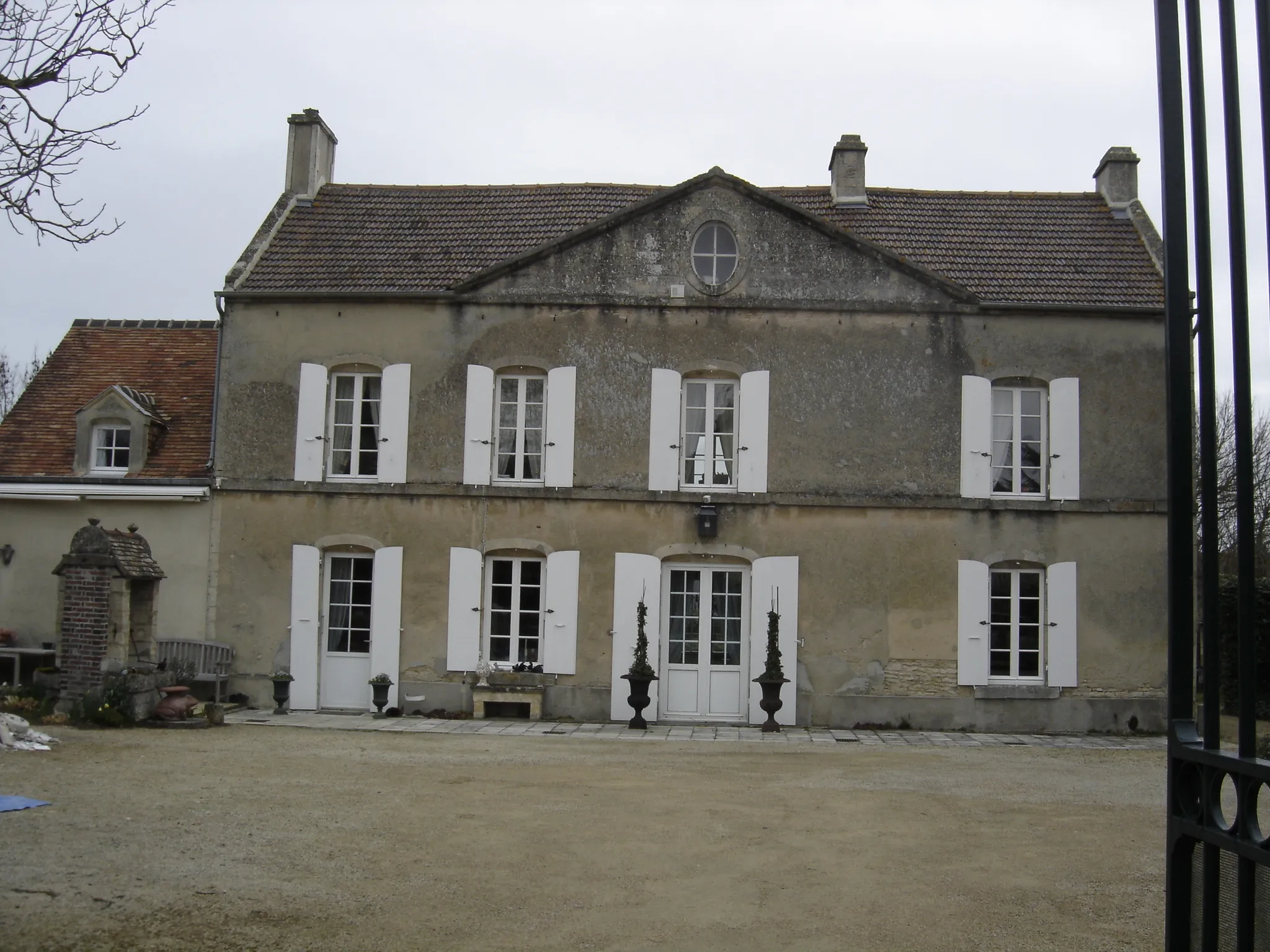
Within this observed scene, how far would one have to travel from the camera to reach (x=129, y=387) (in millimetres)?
15820

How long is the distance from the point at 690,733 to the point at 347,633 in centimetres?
453

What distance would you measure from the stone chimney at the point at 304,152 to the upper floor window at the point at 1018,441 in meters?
9.84

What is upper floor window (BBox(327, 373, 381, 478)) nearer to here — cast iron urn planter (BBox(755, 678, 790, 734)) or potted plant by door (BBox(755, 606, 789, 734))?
potted plant by door (BBox(755, 606, 789, 734))

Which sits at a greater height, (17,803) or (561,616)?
(561,616)

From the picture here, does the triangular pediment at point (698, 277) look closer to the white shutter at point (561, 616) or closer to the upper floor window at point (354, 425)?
the upper floor window at point (354, 425)

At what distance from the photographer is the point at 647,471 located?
14.7 meters

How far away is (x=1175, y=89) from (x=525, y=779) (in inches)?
318

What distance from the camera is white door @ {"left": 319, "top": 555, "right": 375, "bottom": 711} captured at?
583 inches

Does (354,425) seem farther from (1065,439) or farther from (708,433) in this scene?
(1065,439)

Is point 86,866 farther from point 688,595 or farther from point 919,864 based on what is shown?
point 688,595

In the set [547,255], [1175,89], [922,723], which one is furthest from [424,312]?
[1175,89]

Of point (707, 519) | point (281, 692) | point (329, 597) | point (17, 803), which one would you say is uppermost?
point (707, 519)

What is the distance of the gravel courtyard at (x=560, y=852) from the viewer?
5547 mm

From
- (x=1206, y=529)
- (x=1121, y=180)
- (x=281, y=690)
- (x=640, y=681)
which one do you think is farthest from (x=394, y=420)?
(x=1206, y=529)
